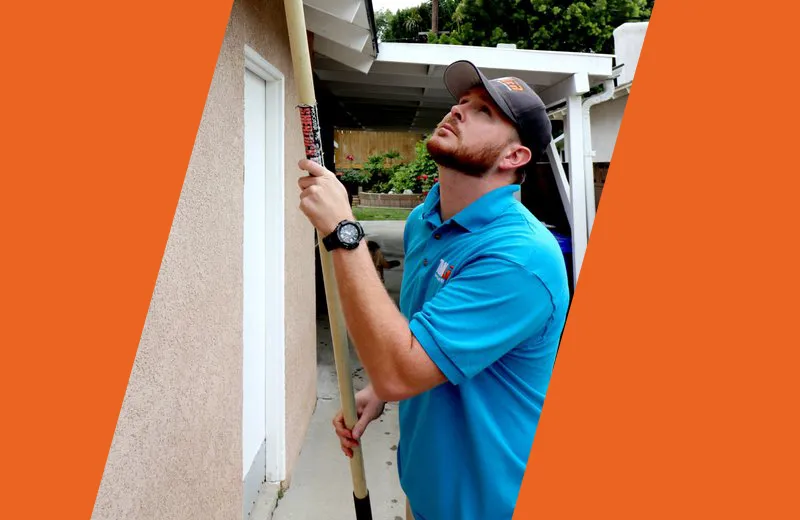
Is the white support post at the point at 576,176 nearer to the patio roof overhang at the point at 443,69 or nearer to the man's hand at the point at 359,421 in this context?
the patio roof overhang at the point at 443,69

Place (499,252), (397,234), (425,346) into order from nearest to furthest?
1. (425,346)
2. (499,252)
3. (397,234)

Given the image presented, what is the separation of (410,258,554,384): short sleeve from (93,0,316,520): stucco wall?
37.6 inches

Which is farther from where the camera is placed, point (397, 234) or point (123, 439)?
point (397, 234)

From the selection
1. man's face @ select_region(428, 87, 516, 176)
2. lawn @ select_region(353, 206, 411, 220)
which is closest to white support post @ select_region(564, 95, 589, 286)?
man's face @ select_region(428, 87, 516, 176)

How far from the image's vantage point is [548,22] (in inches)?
672

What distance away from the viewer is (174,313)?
1915mm

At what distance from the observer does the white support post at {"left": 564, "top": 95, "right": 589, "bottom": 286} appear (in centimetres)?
623

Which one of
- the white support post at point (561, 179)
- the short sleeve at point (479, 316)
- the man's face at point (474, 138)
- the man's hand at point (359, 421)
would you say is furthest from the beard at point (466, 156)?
the white support post at point (561, 179)

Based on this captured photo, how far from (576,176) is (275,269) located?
427cm

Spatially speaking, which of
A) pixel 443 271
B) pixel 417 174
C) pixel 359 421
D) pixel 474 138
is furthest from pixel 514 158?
pixel 417 174

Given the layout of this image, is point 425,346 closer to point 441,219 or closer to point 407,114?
point 441,219

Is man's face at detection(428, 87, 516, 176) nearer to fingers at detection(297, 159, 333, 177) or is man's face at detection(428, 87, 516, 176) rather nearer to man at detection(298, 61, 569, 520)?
man at detection(298, 61, 569, 520)

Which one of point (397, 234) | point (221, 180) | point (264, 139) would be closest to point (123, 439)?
point (221, 180)

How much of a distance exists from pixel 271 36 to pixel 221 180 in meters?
1.41
